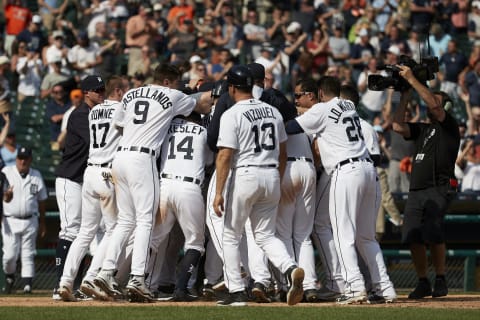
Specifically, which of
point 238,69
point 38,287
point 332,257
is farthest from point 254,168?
point 38,287

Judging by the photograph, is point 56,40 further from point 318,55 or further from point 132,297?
point 132,297

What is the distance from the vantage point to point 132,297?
10.5 meters

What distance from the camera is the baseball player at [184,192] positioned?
10.8 metres

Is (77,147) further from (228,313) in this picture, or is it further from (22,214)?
(22,214)

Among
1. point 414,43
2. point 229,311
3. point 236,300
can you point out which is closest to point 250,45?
point 414,43

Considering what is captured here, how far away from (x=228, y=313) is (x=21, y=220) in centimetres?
683

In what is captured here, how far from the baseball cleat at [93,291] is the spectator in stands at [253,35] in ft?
36.0

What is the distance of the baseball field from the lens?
30.0ft

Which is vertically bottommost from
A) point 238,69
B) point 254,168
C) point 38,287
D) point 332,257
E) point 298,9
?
point 38,287

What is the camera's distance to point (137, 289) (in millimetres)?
10367

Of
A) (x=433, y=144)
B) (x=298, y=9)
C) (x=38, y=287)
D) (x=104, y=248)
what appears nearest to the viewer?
(x=104, y=248)

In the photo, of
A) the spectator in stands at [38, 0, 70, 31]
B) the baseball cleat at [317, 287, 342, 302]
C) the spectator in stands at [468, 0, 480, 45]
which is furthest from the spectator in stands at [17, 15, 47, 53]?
the baseball cleat at [317, 287, 342, 302]

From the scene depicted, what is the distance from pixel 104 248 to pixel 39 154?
8.02 metres

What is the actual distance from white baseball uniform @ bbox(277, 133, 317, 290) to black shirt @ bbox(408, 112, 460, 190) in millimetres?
1459
